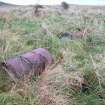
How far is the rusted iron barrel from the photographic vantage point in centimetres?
411

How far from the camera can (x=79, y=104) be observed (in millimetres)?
3975

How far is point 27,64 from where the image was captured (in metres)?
4.34

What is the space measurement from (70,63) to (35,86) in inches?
46.5

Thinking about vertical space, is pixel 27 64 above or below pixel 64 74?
above

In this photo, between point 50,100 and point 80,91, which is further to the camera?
point 80,91

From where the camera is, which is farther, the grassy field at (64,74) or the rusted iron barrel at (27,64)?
the rusted iron barrel at (27,64)

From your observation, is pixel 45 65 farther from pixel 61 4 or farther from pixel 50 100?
pixel 61 4

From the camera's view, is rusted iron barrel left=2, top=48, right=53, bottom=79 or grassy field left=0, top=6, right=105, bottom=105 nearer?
grassy field left=0, top=6, right=105, bottom=105

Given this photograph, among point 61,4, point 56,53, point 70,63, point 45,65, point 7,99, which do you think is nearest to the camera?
point 7,99

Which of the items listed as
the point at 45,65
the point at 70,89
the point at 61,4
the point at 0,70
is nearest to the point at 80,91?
the point at 70,89

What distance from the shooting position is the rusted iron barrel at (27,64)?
162 inches

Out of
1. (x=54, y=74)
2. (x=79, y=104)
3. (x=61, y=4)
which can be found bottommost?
(x=79, y=104)

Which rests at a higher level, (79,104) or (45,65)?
(45,65)

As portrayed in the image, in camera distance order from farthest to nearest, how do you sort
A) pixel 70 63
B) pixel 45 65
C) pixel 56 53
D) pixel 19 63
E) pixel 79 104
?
pixel 56 53, pixel 70 63, pixel 45 65, pixel 19 63, pixel 79 104
